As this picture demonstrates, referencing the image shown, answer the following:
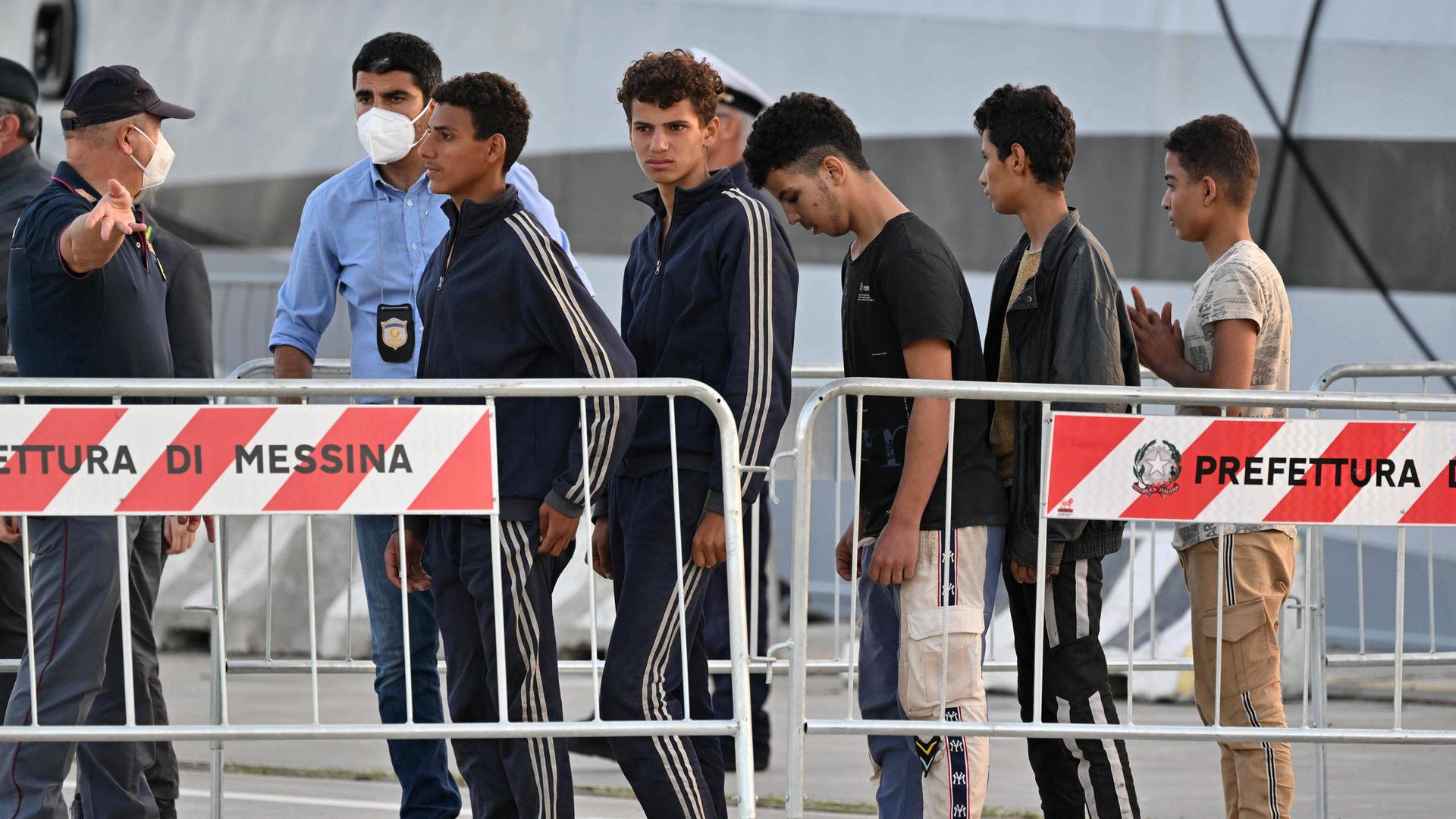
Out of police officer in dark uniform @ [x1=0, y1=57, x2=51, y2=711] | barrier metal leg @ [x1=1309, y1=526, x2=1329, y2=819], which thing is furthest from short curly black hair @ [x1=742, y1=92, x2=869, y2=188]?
police officer in dark uniform @ [x1=0, y1=57, x2=51, y2=711]

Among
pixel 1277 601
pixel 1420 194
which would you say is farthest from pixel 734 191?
pixel 1420 194

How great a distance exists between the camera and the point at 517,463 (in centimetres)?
390

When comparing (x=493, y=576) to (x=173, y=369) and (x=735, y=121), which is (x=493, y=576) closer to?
(x=173, y=369)

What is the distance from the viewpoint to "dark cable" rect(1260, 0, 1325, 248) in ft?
25.8

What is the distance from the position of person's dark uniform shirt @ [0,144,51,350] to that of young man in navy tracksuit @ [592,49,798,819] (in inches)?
93.0

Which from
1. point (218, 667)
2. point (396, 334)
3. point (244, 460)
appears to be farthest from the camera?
point (396, 334)

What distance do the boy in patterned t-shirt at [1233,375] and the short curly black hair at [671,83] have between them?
1.21 m

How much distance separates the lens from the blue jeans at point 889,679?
159 inches

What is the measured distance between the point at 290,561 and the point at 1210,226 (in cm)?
596

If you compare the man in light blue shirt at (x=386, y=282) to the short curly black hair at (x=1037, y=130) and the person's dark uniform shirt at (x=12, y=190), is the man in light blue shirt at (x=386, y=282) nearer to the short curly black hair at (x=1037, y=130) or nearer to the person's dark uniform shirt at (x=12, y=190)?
the person's dark uniform shirt at (x=12, y=190)

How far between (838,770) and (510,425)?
9.30 feet

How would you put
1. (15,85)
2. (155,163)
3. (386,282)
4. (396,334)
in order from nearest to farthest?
(155,163) < (396,334) < (386,282) < (15,85)

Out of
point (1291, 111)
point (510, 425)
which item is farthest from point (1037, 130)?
point (1291, 111)

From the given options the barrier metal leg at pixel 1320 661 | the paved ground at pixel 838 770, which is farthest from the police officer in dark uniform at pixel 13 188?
the barrier metal leg at pixel 1320 661
